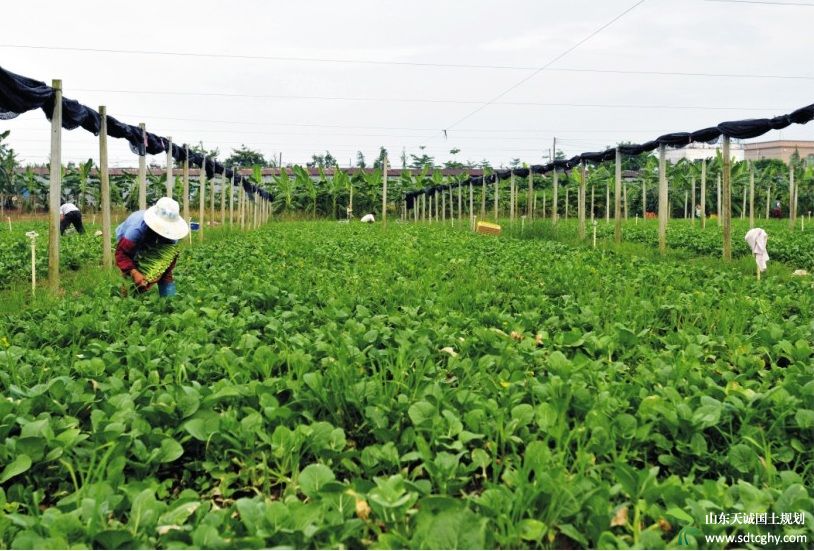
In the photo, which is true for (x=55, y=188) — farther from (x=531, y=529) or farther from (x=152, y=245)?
(x=531, y=529)

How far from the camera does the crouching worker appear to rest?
6.34m

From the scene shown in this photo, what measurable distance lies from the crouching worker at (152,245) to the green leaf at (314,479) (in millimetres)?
4344

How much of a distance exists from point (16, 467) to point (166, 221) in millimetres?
4122

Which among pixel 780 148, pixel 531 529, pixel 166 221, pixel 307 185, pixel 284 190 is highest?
pixel 780 148

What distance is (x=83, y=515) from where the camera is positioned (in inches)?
86.3

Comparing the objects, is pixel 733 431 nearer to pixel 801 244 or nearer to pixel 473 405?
pixel 473 405

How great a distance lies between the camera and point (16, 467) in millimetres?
2496

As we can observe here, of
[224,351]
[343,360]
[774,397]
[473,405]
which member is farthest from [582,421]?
[224,351]

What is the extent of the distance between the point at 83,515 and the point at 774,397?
2752 mm

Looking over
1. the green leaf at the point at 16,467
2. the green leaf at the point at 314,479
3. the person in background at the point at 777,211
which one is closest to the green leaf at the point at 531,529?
the green leaf at the point at 314,479

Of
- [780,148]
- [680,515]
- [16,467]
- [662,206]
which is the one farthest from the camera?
[780,148]

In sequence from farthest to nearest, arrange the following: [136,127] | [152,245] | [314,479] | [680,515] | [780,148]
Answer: [780,148]
[136,127]
[152,245]
[314,479]
[680,515]

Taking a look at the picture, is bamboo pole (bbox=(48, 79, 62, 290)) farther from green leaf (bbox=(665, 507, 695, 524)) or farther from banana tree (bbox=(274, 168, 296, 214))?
banana tree (bbox=(274, 168, 296, 214))

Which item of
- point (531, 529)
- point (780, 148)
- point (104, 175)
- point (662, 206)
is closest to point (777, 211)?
point (662, 206)
